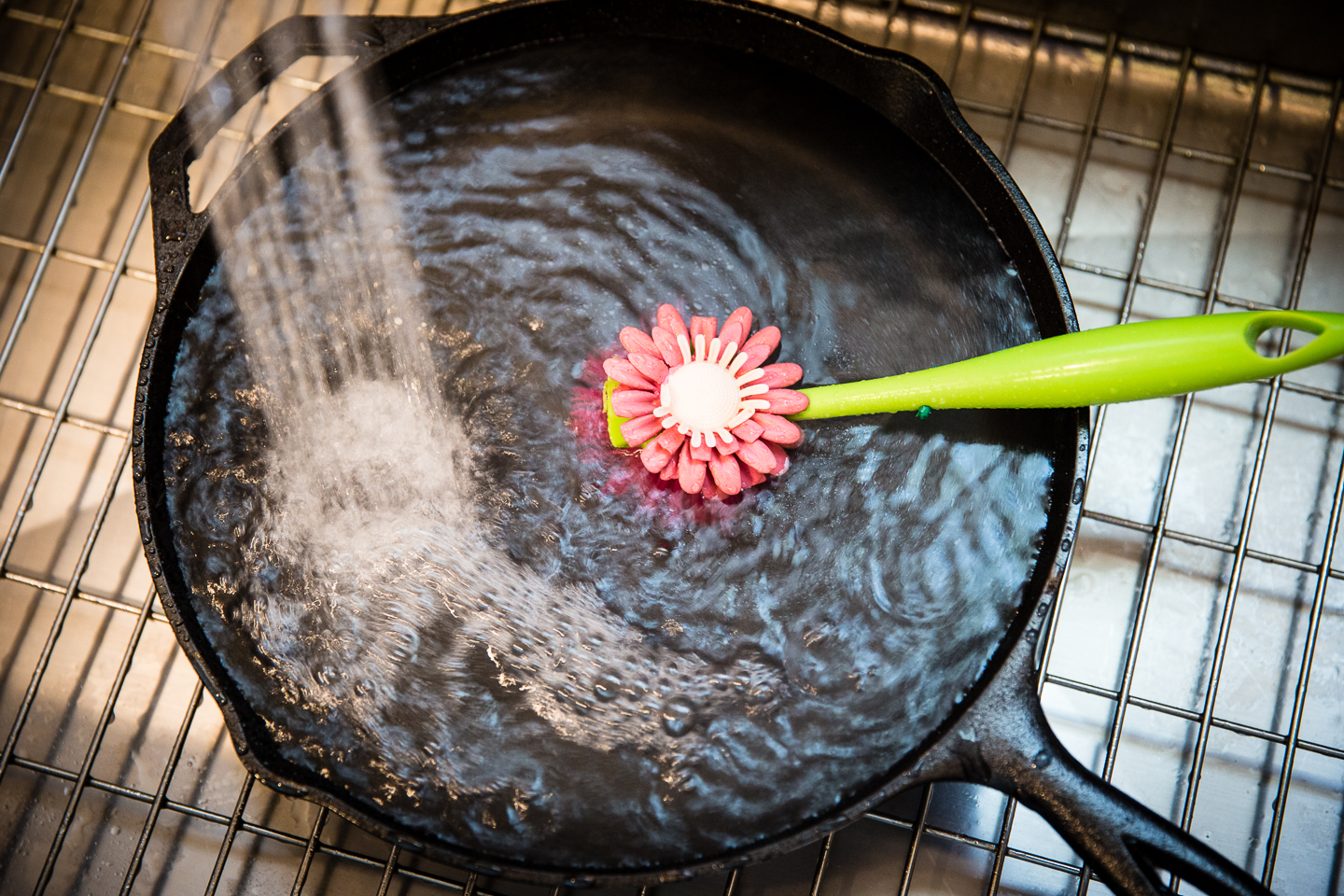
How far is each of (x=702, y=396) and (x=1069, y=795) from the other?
0.36 m

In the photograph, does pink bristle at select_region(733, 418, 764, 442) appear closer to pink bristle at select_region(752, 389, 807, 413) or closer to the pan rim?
pink bristle at select_region(752, 389, 807, 413)

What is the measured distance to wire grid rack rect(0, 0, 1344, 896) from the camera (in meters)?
0.76

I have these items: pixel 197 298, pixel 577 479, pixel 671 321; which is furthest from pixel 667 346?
pixel 197 298

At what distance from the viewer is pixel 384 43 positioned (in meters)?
0.71

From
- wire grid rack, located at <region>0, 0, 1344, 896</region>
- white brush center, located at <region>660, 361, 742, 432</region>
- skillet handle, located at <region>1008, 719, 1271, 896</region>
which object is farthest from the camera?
wire grid rack, located at <region>0, 0, 1344, 896</region>

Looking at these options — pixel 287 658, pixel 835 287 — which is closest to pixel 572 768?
pixel 287 658

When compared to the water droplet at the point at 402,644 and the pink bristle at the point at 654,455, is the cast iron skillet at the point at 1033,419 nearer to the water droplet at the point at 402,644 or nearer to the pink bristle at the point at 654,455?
the water droplet at the point at 402,644

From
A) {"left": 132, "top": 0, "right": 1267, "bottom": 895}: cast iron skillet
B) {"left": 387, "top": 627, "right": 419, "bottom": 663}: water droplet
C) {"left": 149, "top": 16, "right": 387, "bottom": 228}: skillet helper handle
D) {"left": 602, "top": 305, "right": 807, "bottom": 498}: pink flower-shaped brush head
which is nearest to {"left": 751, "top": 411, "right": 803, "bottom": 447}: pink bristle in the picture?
{"left": 602, "top": 305, "right": 807, "bottom": 498}: pink flower-shaped brush head

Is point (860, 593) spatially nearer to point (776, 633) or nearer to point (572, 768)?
point (776, 633)

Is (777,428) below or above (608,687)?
above

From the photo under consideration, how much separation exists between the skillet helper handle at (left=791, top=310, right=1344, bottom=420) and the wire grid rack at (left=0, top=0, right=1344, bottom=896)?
25 centimetres

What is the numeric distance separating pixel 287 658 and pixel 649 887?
0.37m

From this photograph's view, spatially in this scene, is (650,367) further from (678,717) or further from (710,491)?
(678,717)

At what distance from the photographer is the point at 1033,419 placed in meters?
0.68
